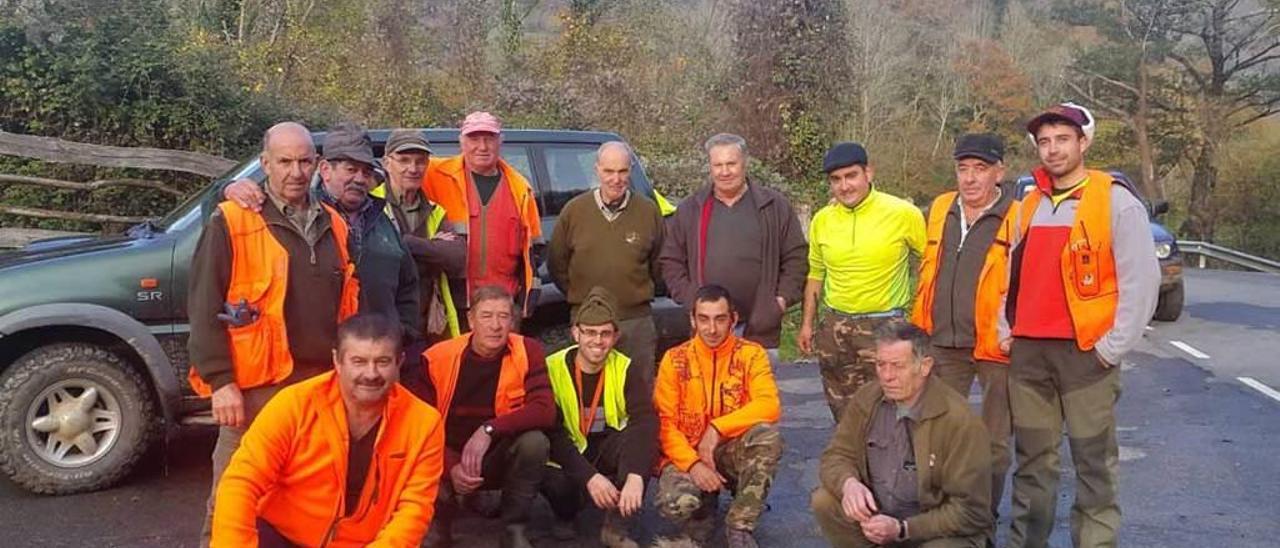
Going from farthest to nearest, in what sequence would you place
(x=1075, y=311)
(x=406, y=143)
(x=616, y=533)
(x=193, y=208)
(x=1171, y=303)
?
(x=1171, y=303), (x=193, y=208), (x=406, y=143), (x=616, y=533), (x=1075, y=311)

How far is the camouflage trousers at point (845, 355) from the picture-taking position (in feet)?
17.8

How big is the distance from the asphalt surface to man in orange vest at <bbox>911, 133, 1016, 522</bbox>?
89cm

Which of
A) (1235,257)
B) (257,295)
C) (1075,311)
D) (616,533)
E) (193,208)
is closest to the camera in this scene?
(257,295)

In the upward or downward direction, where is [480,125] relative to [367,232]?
upward

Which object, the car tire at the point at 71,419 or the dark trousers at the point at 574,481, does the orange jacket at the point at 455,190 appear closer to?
the dark trousers at the point at 574,481

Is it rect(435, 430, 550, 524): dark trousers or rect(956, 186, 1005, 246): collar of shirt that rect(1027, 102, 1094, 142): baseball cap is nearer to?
rect(956, 186, 1005, 246): collar of shirt

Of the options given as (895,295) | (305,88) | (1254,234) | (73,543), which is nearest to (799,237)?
(895,295)

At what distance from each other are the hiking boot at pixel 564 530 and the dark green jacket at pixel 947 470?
1.47m

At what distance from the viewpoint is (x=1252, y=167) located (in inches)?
1326

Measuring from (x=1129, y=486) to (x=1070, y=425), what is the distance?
2.14m

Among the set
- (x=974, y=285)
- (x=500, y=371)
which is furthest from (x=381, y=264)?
(x=974, y=285)

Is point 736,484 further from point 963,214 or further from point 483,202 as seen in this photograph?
point 483,202

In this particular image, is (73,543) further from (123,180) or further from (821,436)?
(123,180)

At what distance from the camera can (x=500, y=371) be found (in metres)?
5.05
